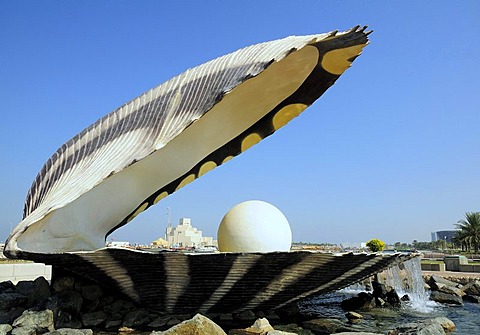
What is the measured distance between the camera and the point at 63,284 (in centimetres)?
989

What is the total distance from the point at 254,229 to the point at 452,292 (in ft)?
30.9

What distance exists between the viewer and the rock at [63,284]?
32.4 ft

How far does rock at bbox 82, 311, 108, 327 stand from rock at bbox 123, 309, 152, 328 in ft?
1.86

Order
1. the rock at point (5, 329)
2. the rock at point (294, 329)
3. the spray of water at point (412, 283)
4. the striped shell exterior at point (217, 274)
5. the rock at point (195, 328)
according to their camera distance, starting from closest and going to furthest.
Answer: the rock at point (195, 328)
the striped shell exterior at point (217, 274)
the rock at point (5, 329)
the rock at point (294, 329)
the spray of water at point (412, 283)

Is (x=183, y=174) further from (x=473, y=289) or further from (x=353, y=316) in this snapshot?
(x=473, y=289)

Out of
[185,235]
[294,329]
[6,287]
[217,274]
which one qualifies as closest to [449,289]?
[294,329]

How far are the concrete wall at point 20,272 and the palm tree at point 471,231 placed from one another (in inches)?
1407

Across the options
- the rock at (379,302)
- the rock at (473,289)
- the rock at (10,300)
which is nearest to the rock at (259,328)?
the rock at (10,300)

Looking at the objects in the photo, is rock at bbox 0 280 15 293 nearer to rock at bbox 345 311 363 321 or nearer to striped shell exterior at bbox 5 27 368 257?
striped shell exterior at bbox 5 27 368 257

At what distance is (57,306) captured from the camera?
9133 millimetres

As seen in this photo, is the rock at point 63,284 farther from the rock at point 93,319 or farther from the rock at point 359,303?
the rock at point 359,303

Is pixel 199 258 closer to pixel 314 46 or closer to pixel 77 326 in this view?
pixel 77 326

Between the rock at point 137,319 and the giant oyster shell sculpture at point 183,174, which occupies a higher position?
the giant oyster shell sculpture at point 183,174

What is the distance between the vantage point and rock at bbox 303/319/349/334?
31.4ft
